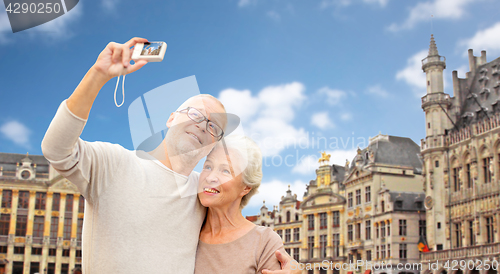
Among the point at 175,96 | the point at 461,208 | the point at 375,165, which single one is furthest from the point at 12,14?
the point at 375,165

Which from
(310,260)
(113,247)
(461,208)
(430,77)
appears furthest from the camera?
(310,260)

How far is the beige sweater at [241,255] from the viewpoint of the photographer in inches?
110

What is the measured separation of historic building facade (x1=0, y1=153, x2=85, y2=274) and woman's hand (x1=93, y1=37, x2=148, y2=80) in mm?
37653

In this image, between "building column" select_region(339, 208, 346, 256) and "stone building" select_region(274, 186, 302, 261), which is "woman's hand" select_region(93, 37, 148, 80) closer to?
"building column" select_region(339, 208, 346, 256)

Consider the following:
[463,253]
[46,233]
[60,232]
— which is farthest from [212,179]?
[46,233]

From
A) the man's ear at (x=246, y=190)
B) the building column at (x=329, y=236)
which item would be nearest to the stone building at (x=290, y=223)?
the building column at (x=329, y=236)

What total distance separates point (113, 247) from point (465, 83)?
107ft

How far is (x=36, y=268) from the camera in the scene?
36.9 metres

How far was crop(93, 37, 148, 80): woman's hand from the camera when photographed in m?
2.11

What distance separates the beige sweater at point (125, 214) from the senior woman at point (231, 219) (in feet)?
0.71

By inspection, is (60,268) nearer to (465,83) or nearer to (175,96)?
(465,83)

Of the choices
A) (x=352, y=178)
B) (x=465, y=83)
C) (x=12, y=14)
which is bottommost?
(x=12, y=14)

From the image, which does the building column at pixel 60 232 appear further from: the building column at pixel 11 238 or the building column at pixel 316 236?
the building column at pixel 316 236

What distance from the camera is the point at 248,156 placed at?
2984 mm
